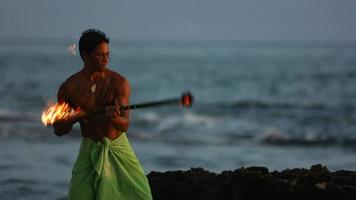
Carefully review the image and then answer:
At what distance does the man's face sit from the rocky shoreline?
242cm

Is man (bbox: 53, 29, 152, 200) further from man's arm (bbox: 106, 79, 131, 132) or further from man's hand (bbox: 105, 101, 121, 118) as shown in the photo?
man's hand (bbox: 105, 101, 121, 118)

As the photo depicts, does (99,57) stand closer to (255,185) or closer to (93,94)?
(93,94)

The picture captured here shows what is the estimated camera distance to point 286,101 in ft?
132


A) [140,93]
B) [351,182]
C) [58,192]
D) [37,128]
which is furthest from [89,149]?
[140,93]

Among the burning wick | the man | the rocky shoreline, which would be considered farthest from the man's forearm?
the rocky shoreline

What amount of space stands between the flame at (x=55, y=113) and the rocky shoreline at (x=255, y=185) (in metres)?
2.36

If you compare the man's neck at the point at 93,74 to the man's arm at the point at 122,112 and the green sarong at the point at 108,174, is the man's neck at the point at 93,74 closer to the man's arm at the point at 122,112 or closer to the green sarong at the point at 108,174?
the man's arm at the point at 122,112

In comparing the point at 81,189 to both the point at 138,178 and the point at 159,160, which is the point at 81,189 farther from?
the point at 159,160

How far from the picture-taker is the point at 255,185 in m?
8.62

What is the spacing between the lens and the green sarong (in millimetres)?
6883

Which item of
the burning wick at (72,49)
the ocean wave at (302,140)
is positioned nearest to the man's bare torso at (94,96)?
the burning wick at (72,49)

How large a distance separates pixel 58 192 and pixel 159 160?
5.37 meters

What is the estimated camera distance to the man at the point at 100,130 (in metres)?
6.79

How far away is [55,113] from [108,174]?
2.02 ft
